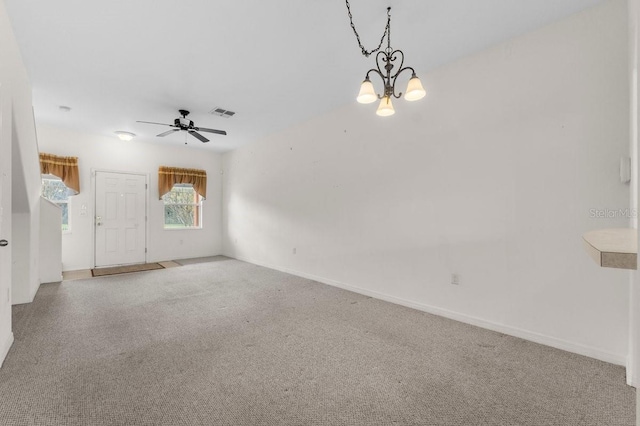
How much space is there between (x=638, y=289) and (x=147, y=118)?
5842mm

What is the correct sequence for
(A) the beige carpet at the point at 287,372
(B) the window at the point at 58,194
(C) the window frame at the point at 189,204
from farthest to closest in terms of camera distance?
(C) the window frame at the point at 189,204, (B) the window at the point at 58,194, (A) the beige carpet at the point at 287,372

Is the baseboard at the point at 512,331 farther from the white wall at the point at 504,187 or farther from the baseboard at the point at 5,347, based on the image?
the baseboard at the point at 5,347

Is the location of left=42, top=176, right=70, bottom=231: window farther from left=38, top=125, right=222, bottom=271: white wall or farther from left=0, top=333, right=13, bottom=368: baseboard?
left=0, top=333, right=13, bottom=368: baseboard

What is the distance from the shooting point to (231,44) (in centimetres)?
280

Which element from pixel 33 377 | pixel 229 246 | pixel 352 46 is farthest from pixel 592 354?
pixel 229 246

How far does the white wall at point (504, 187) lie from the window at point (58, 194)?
5.28 meters

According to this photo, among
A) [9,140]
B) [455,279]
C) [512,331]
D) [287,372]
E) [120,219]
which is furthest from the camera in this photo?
[120,219]

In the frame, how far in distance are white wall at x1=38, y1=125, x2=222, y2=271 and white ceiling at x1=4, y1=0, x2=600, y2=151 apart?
1.44m

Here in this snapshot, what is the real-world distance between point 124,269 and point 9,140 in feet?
12.8

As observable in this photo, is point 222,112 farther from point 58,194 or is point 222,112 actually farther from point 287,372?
point 287,372

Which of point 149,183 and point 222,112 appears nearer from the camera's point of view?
point 222,112

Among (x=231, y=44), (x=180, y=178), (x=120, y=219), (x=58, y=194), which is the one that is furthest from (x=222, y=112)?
(x=58, y=194)

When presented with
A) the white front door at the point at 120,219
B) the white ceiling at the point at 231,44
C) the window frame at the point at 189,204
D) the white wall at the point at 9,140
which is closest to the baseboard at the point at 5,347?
the white wall at the point at 9,140

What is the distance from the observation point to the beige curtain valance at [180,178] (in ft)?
21.5
